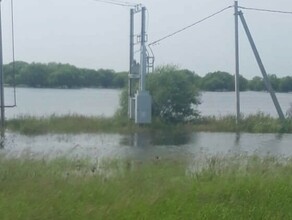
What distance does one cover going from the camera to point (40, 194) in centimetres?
927

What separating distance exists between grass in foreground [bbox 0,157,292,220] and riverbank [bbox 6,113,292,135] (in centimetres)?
1486

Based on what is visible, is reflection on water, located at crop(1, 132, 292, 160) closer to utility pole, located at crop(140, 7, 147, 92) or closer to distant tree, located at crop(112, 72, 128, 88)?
utility pole, located at crop(140, 7, 147, 92)

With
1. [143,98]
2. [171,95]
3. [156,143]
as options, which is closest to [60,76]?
[171,95]

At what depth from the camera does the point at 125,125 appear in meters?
28.4

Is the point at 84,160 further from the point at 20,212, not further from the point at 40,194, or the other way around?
the point at 20,212

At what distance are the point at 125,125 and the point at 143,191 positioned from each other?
18.6m

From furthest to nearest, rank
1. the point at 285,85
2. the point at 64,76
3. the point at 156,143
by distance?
the point at 64,76 < the point at 285,85 < the point at 156,143

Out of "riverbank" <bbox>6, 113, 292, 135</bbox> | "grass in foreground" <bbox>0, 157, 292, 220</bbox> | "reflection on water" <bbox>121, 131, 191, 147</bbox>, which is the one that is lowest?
"reflection on water" <bbox>121, 131, 191, 147</bbox>

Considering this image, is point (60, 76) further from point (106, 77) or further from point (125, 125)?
point (125, 125)

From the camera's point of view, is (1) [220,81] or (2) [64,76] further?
(2) [64,76]

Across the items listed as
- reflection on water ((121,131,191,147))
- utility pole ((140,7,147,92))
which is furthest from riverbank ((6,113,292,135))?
utility pole ((140,7,147,92))

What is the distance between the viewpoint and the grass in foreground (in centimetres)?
855

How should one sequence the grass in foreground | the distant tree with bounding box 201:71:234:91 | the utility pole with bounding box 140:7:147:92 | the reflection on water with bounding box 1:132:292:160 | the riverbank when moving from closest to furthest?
the grass in foreground < the reflection on water with bounding box 1:132:292:160 < the riverbank < the utility pole with bounding box 140:7:147:92 < the distant tree with bounding box 201:71:234:91

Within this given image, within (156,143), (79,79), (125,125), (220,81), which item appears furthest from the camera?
(79,79)
